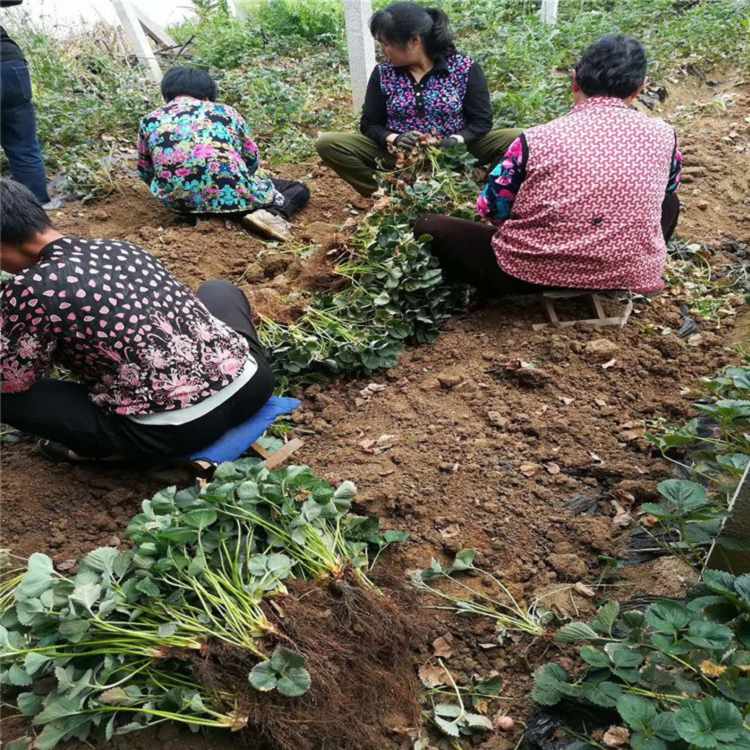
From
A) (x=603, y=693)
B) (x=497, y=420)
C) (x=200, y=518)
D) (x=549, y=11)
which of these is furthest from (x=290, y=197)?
(x=549, y=11)

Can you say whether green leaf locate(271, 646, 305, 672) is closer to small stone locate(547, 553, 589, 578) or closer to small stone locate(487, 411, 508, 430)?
small stone locate(547, 553, 589, 578)

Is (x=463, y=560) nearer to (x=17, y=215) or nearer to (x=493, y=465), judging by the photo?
(x=493, y=465)

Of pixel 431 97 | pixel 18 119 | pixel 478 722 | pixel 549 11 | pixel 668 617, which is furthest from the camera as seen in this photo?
pixel 549 11

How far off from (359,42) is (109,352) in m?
4.13

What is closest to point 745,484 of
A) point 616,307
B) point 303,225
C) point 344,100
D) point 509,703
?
point 509,703

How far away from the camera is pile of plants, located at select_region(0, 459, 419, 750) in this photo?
5.49 ft

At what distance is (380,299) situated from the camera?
3.36 m

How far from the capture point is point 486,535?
7.53 ft

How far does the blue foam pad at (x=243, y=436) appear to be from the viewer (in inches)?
103

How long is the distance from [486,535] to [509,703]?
556 mm

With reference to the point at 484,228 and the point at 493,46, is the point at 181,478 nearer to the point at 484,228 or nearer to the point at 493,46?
the point at 484,228

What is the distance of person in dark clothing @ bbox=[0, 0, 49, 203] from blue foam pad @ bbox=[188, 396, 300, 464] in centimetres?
260

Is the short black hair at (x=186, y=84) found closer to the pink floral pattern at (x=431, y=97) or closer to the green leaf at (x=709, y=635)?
the pink floral pattern at (x=431, y=97)

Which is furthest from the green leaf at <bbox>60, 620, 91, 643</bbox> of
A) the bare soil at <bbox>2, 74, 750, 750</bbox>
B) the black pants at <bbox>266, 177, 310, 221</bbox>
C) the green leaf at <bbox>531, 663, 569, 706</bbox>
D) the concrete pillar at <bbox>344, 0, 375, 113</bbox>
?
the concrete pillar at <bbox>344, 0, 375, 113</bbox>
